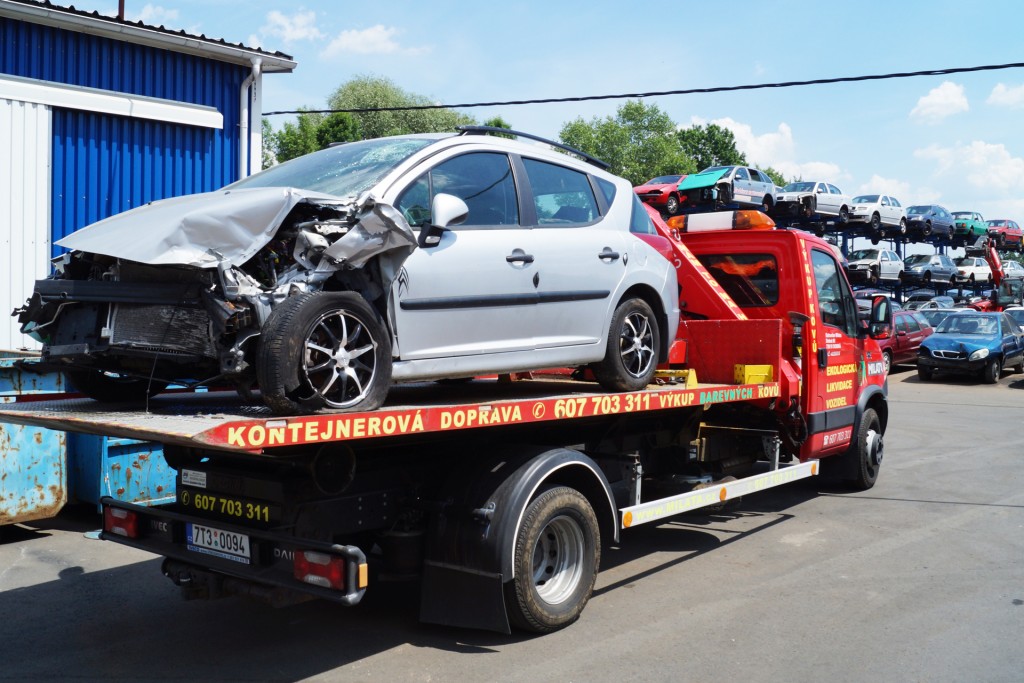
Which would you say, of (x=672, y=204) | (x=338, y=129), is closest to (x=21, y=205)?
(x=672, y=204)

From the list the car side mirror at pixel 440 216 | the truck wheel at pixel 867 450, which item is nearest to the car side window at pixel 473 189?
the car side mirror at pixel 440 216

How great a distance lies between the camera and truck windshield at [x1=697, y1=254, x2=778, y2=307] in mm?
8180

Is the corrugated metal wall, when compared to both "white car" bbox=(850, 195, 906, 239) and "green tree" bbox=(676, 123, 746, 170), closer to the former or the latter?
"white car" bbox=(850, 195, 906, 239)

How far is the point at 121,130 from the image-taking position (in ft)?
35.4

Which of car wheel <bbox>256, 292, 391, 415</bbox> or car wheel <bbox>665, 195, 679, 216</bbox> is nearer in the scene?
car wheel <bbox>256, 292, 391, 415</bbox>

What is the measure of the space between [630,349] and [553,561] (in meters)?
1.57

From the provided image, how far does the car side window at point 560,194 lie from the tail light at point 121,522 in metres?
2.82

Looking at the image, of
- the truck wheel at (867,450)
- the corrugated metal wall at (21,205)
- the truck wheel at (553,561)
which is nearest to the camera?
the truck wheel at (553,561)

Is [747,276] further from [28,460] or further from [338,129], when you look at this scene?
[338,129]

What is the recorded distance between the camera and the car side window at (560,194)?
18.5 feet

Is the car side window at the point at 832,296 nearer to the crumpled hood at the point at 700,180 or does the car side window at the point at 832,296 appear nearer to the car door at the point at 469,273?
the car door at the point at 469,273

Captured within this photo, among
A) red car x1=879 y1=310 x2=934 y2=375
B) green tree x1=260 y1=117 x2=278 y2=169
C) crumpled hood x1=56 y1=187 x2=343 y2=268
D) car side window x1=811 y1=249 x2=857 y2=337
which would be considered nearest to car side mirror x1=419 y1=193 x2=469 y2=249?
crumpled hood x1=56 y1=187 x2=343 y2=268

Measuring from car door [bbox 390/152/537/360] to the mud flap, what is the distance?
1.12 meters

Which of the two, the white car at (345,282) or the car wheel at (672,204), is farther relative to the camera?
the car wheel at (672,204)
